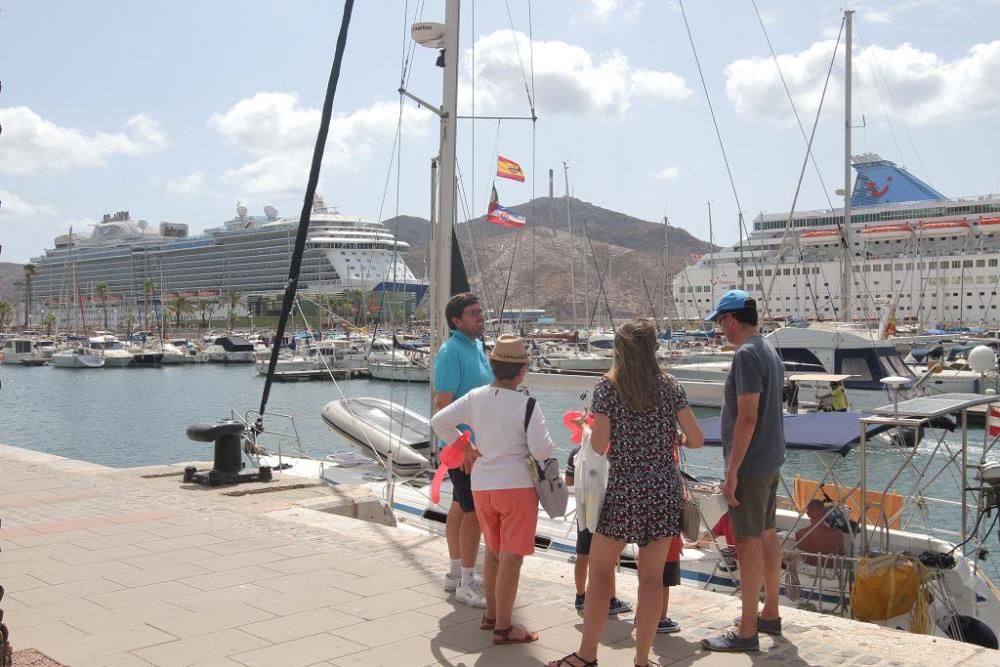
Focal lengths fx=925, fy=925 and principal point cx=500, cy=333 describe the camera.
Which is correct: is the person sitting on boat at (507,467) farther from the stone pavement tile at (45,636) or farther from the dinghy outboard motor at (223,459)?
the dinghy outboard motor at (223,459)

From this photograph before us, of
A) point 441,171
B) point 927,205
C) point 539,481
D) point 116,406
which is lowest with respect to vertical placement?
point 116,406

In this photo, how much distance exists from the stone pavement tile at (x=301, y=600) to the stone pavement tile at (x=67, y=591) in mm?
957

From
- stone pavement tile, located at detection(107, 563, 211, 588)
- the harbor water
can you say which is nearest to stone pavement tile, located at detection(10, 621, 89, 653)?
stone pavement tile, located at detection(107, 563, 211, 588)

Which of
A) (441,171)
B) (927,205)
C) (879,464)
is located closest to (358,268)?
(927,205)

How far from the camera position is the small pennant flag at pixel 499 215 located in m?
18.0

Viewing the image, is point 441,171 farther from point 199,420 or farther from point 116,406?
point 116,406

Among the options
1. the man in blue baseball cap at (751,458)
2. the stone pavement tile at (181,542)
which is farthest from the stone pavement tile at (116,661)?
the man in blue baseball cap at (751,458)

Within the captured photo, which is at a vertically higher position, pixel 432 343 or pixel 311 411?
pixel 432 343

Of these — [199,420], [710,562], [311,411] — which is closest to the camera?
[710,562]

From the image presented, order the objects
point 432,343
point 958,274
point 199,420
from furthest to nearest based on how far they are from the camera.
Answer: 1. point 958,274
2. point 199,420
3. point 432,343

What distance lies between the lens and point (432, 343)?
9188 millimetres

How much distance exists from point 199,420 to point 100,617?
31.1 meters

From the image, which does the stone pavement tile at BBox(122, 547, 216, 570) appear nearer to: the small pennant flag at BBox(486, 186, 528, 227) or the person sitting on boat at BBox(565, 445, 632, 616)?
the person sitting on boat at BBox(565, 445, 632, 616)

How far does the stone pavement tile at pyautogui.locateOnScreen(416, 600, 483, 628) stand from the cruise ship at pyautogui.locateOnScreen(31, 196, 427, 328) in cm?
10444
